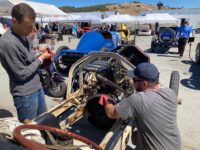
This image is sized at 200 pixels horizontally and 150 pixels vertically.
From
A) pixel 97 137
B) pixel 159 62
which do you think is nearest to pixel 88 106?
pixel 97 137

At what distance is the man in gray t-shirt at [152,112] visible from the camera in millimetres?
2703

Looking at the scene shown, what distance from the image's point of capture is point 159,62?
12.7 m

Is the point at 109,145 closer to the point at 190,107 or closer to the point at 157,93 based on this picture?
the point at 157,93

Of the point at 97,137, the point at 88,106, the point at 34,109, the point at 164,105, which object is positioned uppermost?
the point at 164,105

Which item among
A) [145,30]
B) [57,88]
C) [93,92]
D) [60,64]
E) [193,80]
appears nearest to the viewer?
[93,92]

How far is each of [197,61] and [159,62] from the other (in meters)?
1.66

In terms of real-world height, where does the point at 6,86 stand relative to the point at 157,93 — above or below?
below

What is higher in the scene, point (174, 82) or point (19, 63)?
point (19, 63)

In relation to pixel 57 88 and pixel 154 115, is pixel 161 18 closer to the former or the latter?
pixel 57 88

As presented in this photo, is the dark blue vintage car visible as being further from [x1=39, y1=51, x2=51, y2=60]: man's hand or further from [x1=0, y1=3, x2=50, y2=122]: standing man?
[x1=0, y1=3, x2=50, y2=122]: standing man

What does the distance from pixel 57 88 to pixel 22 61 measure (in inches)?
161

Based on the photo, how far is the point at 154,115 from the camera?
2.70 meters

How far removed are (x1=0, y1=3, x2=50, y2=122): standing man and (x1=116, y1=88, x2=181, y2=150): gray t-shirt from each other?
3.59 ft

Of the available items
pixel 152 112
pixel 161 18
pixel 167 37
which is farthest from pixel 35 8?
pixel 152 112
